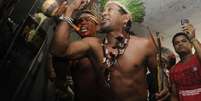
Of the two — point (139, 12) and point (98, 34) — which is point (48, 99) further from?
point (139, 12)

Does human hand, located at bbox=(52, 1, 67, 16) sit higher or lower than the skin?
higher

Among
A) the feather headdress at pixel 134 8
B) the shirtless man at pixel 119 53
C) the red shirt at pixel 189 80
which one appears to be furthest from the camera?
the feather headdress at pixel 134 8

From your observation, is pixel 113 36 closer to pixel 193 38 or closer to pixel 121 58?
pixel 121 58

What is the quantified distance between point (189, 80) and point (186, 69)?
51mm

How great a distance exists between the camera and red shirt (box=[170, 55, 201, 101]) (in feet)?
5.22

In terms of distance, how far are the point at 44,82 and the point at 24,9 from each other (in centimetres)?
40

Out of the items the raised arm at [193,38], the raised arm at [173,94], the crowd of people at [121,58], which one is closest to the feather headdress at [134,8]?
the crowd of people at [121,58]

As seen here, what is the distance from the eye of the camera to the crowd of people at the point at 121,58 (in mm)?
1650

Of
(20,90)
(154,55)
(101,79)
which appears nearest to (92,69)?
(101,79)

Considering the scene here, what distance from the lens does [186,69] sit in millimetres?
1633

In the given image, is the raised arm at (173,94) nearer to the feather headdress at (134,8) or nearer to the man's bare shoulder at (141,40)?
the man's bare shoulder at (141,40)

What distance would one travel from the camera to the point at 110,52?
1.73 metres

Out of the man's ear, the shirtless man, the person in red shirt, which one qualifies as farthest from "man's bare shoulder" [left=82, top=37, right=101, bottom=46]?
the person in red shirt

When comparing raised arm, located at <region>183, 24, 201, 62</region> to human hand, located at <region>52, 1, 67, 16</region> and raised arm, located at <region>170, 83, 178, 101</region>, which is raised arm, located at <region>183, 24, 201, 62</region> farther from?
human hand, located at <region>52, 1, 67, 16</region>
